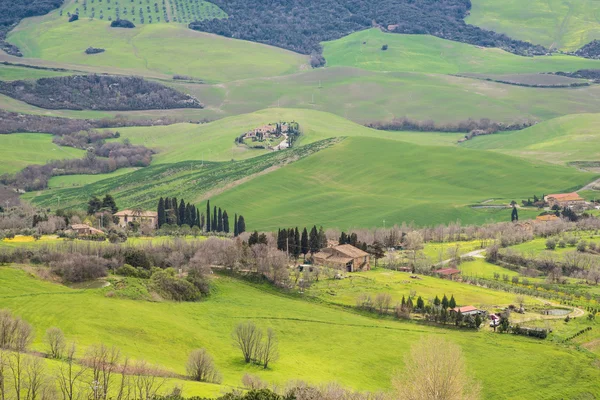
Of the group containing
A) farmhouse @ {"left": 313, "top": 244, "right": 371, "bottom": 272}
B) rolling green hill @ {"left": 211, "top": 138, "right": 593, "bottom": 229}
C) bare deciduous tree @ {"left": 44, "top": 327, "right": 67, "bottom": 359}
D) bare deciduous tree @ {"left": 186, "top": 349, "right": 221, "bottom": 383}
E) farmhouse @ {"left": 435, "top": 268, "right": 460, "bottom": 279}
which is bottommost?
rolling green hill @ {"left": 211, "top": 138, "right": 593, "bottom": 229}

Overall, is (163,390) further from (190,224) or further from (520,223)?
(520,223)

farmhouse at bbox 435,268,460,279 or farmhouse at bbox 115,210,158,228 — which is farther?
farmhouse at bbox 115,210,158,228

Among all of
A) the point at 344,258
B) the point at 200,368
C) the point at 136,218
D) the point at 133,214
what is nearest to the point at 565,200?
the point at 344,258

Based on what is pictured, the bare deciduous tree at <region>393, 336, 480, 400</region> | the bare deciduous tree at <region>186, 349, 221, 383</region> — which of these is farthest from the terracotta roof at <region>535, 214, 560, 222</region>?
the bare deciduous tree at <region>186, 349, 221, 383</region>

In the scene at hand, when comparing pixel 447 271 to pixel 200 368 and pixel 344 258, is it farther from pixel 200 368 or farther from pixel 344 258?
pixel 200 368

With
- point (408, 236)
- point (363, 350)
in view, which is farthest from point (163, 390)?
point (408, 236)

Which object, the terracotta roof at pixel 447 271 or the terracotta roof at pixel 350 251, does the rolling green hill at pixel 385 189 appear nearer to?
the terracotta roof at pixel 350 251

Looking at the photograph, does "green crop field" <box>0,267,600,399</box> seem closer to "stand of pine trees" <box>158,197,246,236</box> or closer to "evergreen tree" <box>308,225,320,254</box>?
"evergreen tree" <box>308,225,320,254</box>
